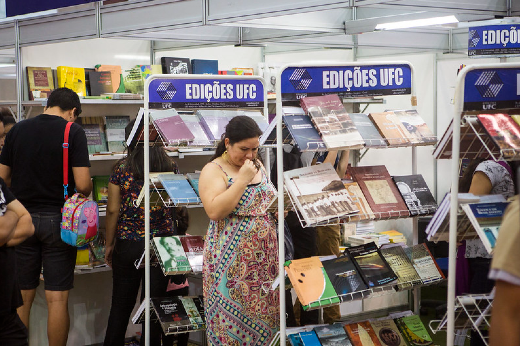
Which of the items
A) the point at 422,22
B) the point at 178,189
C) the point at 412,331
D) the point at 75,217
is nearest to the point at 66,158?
the point at 75,217

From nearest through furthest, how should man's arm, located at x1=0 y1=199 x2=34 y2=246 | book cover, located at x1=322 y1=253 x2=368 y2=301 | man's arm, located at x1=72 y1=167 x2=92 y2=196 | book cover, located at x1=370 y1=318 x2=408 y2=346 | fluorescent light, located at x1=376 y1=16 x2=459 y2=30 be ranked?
man's arm, located at x1=0 y1=199 x2=34 y2=246
book cover, located at x1=322 y1=253 x2=368 y2=301
book cover, located at x1=370 y1=318 x2=408 y2=346
man's arm, located at x1=72 y1=167 x2=92 y2=196
fluorescent light, located at x1=376 y1=16 x2=459 y2=30

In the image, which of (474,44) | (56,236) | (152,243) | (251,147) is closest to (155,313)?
(152,243)

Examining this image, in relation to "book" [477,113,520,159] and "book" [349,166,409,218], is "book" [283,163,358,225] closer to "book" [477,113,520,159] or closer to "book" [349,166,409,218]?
"book" [349,166,409,218]

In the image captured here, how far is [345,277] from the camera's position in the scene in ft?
11.1

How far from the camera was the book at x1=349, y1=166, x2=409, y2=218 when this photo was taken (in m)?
3.47

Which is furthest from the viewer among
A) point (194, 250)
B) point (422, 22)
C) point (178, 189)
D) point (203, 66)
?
point (203, 66)

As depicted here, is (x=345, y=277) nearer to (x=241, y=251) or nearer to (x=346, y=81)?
(x=241, y=251)

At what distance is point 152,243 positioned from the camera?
13.8 feet

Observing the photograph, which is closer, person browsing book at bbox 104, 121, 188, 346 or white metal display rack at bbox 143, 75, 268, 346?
white metal display rack at bbox 143, 75, 268, 346

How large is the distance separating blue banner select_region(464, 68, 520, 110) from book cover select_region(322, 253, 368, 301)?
105cm

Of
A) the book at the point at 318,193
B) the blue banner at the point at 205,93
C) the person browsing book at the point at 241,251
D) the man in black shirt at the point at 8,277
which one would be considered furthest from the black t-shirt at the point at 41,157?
the book at the point at 318,193

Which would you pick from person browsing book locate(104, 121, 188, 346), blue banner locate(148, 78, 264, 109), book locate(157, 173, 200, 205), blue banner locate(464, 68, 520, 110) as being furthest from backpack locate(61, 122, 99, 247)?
blue banner locate(464, 68, 520, 110)

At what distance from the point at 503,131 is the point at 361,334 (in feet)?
4.60

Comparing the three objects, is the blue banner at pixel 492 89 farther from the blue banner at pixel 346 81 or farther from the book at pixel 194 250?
the book at pixel 194 250
